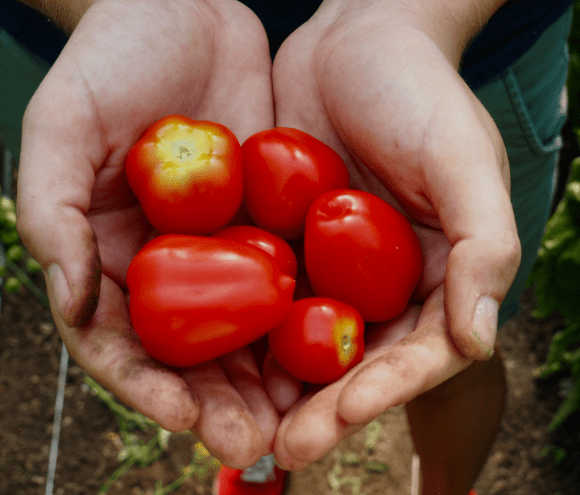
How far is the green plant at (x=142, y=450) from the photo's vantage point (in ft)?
8.36

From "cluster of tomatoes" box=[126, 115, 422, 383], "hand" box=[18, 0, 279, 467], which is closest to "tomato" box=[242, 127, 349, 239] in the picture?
"cluster of tomatoes" box=[126, 115, 422, 383]

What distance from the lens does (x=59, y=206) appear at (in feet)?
4.15

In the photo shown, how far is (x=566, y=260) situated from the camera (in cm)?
262

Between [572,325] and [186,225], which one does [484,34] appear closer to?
[186,225]

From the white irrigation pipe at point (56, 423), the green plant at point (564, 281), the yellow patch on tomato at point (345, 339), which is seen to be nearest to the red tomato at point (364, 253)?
the yellow patch on tomato at point (345, 339)

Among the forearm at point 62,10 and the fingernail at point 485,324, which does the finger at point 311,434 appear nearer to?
the fingernail at point 485,324

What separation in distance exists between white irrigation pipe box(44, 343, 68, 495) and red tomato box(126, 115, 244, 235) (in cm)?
160

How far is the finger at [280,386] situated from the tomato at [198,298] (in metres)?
0.15

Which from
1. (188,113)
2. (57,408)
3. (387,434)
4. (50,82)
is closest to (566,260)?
(387,434)

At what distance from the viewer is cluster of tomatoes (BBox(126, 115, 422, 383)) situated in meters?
1.28

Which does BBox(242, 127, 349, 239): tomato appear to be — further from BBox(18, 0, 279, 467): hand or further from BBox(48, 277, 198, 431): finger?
BBox(48, 277, 198, 431): finger

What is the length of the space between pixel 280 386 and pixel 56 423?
1747mm

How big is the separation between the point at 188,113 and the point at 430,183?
831mm

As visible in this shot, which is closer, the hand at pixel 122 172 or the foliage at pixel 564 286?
the hand at pixel 122 172
